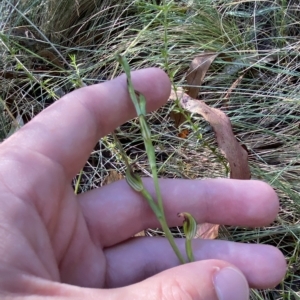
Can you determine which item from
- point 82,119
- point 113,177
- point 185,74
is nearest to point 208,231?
point 113,177

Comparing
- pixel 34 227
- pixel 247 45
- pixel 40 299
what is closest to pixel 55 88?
pixel 247 45

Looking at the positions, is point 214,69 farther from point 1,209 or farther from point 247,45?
point 1,209

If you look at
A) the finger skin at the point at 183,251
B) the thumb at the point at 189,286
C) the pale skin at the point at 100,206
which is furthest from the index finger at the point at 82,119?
the thumb at the point at 189,286

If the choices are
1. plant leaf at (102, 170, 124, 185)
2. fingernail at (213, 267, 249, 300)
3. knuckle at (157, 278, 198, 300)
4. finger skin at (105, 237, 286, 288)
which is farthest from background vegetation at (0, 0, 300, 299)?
knuckle at (157, 278, 198, 300)

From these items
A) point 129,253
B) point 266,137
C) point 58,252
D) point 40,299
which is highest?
point 40,299

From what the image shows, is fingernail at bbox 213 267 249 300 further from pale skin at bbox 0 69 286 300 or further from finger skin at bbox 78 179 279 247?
finger skin at bbox 78 179 279 247

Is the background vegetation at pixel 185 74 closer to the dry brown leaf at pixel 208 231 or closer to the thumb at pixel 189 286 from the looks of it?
the dry brown leaf at pixel 208 231
